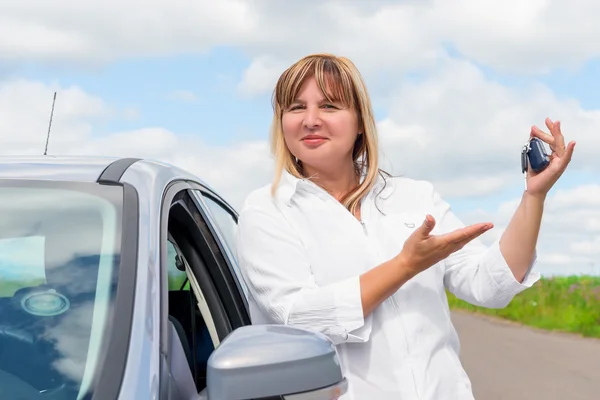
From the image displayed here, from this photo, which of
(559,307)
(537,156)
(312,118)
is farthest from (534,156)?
(559,307)

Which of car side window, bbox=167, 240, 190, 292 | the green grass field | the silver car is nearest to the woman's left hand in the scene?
the silver car

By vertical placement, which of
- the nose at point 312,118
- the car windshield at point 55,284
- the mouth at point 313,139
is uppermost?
the nose at point 312,118

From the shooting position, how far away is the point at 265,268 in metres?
2.74

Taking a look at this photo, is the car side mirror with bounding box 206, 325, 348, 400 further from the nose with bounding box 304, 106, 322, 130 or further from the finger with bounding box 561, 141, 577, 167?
the finger with bounding box 561, 141, 577, 167

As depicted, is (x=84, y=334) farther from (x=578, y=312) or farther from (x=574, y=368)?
(x=578, y=312)

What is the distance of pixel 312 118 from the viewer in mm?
2912

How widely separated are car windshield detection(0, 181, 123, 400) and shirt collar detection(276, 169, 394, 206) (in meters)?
0.59

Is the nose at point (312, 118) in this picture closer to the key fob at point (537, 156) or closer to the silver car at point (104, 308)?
the silver car at point (104, 308)

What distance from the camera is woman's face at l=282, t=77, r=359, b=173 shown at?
2.92m

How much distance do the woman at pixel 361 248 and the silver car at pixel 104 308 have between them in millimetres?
334

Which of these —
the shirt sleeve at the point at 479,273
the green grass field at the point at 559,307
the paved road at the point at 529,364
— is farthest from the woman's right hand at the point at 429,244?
the green grass field at the point at 559,307

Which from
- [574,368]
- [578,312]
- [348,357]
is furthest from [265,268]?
[578,312]

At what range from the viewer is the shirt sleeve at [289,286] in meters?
2.62

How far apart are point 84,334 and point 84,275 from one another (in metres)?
0.16
